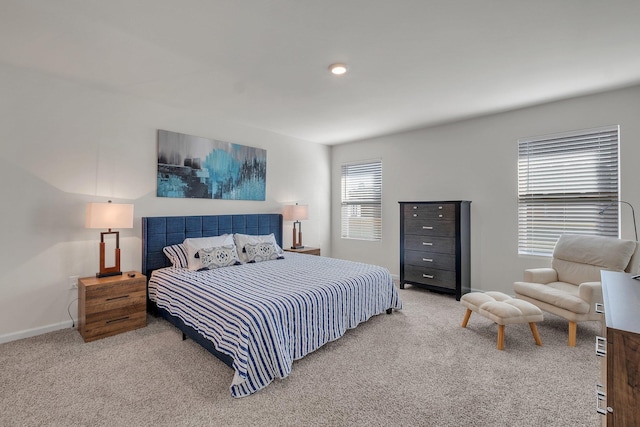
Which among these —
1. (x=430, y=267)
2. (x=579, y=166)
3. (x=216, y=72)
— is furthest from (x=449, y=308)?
(x=216, y=72)

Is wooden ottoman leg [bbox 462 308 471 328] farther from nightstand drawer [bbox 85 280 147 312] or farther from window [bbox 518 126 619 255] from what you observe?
nightstand drawer [bbox 85 280 147 312]

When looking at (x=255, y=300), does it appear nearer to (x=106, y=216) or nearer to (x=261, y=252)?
(x=261, y=252)

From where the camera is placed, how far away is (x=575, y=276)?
126 inches

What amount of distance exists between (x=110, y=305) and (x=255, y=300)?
66.6 inches

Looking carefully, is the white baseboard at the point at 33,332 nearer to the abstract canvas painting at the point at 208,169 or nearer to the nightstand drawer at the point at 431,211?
the abstract canvas painting at the point at 208,169

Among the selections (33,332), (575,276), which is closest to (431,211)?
(575,276)

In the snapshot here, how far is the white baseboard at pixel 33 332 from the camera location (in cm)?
278

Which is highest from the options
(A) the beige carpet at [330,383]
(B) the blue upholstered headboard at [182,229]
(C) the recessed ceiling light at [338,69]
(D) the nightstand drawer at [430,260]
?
(C) the recessed ceiling light at [338,69]

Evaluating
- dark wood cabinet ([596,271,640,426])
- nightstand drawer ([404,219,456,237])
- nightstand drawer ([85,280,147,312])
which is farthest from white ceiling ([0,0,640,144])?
nightstand drawer ([85,280,147,312])

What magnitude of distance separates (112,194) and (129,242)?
590 mm

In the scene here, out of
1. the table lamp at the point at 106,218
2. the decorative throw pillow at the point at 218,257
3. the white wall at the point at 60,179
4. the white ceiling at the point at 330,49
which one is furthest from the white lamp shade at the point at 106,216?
the white ceiling at the point at 330,49

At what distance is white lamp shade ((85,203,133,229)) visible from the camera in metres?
2.90

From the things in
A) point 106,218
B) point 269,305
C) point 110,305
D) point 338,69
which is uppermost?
point 338,69

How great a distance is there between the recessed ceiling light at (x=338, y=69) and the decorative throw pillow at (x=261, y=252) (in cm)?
235
